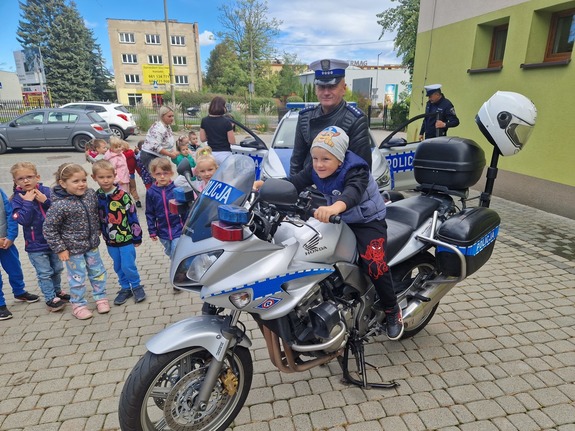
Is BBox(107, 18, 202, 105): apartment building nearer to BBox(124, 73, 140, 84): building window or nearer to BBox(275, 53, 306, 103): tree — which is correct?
BBox(124, 73, 140, 84): building window

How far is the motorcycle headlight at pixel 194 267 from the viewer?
187 cm

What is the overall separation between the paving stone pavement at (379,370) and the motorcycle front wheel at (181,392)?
0.28 m

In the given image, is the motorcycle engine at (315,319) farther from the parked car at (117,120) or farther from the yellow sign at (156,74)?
the yellow sign at (156,74)

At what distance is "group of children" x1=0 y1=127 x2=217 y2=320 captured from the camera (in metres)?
3.41

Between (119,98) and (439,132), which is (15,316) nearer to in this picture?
(439,132)

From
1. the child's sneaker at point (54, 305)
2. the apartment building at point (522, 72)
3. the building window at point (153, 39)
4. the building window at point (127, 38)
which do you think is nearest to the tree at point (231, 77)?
the building window at point (153, 39)

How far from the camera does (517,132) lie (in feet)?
9.69

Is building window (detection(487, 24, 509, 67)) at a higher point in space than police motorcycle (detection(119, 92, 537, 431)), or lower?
higher

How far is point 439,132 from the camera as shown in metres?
7.26

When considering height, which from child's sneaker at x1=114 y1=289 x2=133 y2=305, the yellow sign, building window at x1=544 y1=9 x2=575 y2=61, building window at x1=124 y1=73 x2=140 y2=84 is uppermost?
building window at x1=124 y1=73 x2=140 y2=84

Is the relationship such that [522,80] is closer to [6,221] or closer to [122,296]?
[122,296]

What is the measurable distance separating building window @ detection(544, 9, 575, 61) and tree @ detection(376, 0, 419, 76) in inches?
491

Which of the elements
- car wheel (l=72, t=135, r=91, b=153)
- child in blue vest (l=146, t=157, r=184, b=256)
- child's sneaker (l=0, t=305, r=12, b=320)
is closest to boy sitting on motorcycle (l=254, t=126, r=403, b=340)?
child in blue vest (l=146, t=157, r=184, b=256)

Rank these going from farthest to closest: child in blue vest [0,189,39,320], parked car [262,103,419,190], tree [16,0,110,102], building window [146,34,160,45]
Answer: building window [146,34,160,45] → tree [16,0,110,102] → parked car [262,103,419,190] → child in blue vest [0,189,39,320]
